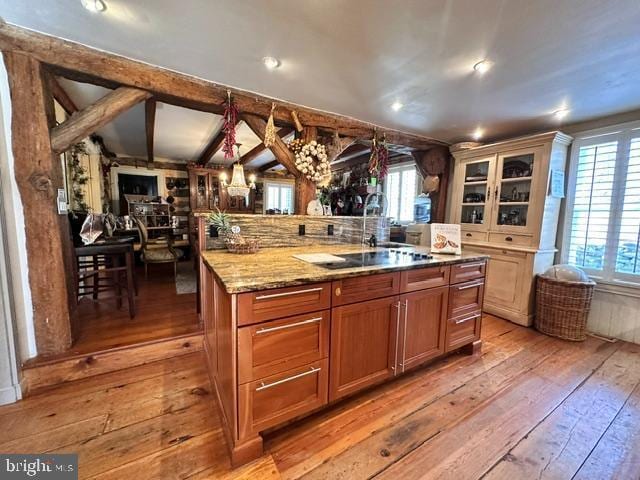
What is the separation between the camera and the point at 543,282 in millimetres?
2789

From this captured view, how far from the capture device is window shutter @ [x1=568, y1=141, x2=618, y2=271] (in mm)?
2672

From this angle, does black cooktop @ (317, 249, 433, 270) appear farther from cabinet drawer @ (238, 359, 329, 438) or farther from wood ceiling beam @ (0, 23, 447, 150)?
wood ceiling beam @ (0, 23, 447, 150)

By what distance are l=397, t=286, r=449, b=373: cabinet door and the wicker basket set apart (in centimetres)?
163

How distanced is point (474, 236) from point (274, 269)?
10.3ft

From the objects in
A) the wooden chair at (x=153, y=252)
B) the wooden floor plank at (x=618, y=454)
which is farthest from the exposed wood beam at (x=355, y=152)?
the wooden floor plank at (x=618, y=454)

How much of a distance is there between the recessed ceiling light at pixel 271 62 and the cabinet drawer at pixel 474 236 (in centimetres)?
313

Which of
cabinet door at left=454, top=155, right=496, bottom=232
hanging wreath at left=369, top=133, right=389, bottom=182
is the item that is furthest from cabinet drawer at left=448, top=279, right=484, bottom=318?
hanging wreath at left=369, top=133, right=389, bottom=182

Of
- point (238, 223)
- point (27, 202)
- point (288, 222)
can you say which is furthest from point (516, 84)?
point (27, 202)

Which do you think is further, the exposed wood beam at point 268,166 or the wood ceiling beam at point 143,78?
the exposed wood beam at point 268,166

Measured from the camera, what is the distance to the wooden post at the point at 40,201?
1.66 meters

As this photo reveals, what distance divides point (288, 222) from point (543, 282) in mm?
2870

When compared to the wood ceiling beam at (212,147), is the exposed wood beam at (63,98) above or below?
below

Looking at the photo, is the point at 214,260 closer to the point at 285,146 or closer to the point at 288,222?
the point at 288,222

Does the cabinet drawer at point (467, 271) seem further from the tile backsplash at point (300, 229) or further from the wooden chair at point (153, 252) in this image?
the wooden chair at point (153, 252)
